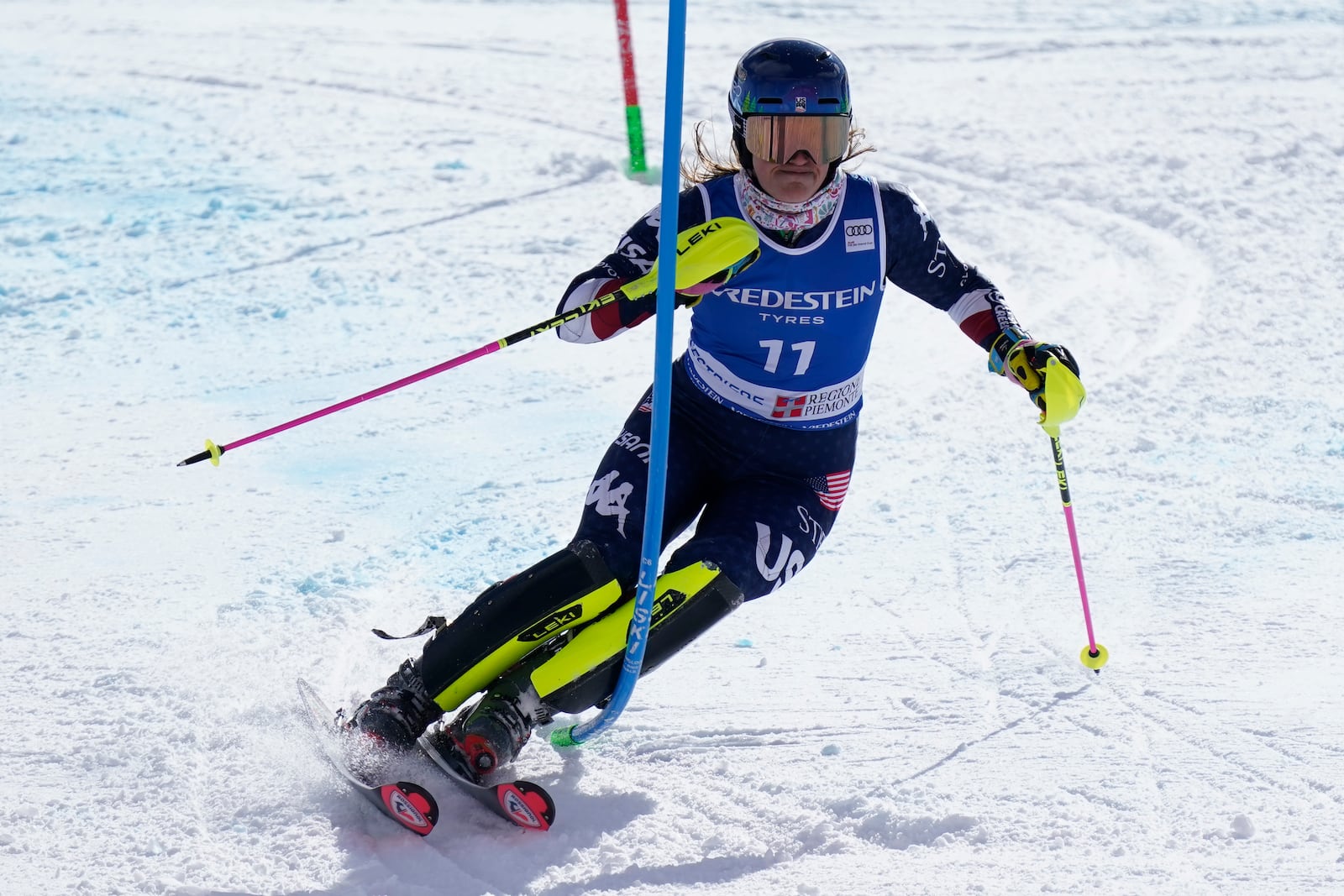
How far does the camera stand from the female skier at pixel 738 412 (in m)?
2.92

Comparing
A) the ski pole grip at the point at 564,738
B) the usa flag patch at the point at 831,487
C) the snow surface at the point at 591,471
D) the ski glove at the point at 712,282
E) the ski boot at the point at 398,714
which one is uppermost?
the ski glove at the point at 712,282

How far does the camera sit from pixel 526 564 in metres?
4.12

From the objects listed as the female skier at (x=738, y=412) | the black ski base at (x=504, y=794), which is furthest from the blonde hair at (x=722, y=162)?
the black ski base at (x=504, y=794)

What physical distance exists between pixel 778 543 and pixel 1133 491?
77.1 inches

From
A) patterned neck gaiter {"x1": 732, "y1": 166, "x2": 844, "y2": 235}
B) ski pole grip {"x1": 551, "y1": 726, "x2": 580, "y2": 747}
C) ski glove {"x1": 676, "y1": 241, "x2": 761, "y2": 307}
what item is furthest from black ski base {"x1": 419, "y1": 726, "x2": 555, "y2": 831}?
patterned neck gaiter {"x1": 732, "y1": 166, "x2": 844, "y2": 235}

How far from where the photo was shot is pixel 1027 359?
317cm

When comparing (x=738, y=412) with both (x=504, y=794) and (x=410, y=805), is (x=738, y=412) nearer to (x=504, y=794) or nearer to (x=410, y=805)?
(x=504, y=794)

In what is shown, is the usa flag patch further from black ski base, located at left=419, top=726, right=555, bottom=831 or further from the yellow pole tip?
black ski base, located at left=419, top=726, right=555, bottom=831

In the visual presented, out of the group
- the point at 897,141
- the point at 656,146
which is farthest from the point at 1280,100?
the point at 656,146

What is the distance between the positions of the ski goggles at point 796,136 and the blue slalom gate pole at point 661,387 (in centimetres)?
35

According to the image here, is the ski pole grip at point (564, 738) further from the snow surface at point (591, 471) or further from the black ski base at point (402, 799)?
the black ski base at point (402, 799)

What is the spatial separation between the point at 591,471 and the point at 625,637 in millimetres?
1886

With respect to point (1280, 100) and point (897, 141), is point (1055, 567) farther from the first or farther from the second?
point (1280, 100)

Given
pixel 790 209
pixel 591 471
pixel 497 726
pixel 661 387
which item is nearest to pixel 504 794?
pixel 497 726
